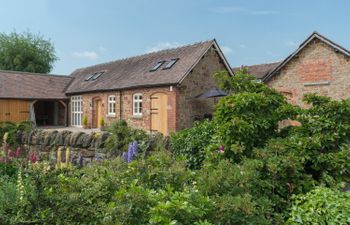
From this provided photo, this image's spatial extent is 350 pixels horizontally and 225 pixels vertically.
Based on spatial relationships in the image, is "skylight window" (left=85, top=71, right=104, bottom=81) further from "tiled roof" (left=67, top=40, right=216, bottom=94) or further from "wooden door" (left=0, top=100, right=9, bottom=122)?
A: "wooden door" (left=0, top=100, right=9, bottom=122)

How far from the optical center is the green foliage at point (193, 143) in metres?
7.43

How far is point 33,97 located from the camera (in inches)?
971

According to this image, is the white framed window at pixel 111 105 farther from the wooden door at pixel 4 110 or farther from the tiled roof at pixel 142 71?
the wooden door at pixel 4 110

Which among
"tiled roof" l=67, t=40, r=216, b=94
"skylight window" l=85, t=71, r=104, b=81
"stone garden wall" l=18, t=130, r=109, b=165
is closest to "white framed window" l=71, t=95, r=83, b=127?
"tiled roof" l=67, t=40, r=216, b=94

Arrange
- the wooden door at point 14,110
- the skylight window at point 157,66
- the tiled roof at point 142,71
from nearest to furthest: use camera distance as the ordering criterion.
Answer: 1. the tiled roof at point 142,71
2. the skylight window at point 157,66
3. the wooden door at point 14,110

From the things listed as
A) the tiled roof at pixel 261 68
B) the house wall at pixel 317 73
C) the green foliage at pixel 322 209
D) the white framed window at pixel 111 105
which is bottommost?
the green foliage at pixel 322 209

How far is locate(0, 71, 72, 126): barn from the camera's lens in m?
23.5

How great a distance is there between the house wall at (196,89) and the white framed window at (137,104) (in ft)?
10.4

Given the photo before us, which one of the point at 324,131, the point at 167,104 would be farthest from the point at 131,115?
the point at 324,131

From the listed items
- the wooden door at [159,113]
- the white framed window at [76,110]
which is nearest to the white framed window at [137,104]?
the wooden door at [159,113]

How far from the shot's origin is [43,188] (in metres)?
3.78

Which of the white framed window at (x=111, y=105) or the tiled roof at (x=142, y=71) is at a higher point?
the tiled roof at (x=142, y=71)

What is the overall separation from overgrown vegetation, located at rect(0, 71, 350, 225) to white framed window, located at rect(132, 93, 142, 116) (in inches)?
526

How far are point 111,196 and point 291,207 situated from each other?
→ 2.61m
